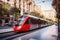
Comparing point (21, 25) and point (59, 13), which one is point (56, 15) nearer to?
point (59, 13)

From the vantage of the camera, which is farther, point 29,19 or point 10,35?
point 29,19

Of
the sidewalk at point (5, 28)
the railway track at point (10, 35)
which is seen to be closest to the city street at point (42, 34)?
the railway track at point (10, 35)

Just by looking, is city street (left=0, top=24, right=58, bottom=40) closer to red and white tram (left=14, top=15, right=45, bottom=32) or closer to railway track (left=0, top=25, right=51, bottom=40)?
railway track (left=0, top=25, right=51, bottom=40)

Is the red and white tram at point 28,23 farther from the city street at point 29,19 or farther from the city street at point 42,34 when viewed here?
the city street at point 42,34

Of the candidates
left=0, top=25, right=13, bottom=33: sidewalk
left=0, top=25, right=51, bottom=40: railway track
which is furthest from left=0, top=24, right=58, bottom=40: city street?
left=0, top=25, right=13, bottom=33: sidewalk

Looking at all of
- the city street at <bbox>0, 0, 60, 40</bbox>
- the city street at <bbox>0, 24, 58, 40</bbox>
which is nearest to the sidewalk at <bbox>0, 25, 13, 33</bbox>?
the city street at <bbox>0, 0, 60, 40</bbox>

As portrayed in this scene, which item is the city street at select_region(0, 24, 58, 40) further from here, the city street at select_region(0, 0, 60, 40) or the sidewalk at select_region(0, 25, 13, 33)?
the sidewalk at select_region(0, 25, 13, 33)

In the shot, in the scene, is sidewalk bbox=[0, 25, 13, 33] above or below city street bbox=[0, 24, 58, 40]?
above

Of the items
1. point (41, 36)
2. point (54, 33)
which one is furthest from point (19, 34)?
point (54, 33)

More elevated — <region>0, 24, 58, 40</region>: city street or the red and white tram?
the red and white tram

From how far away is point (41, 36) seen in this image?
181 cm

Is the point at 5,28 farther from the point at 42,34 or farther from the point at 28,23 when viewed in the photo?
the point at 42,34

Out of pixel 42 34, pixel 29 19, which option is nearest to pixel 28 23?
pixel 29 19

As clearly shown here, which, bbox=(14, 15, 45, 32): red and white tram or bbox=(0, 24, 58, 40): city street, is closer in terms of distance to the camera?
bbox=(0, 24, 58, 40): city street
